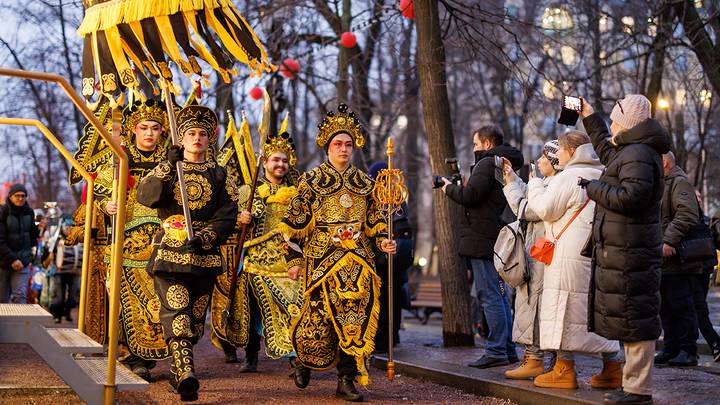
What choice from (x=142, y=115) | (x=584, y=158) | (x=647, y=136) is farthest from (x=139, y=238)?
(x=647, y=136)

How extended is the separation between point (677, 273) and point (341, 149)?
152 inches

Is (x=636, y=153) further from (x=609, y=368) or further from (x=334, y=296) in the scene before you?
(x=334, y=296)

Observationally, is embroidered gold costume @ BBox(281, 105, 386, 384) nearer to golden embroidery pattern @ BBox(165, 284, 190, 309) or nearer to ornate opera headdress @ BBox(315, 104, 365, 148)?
ornate opera headdress @ BBox(315, 104, 365, 148)

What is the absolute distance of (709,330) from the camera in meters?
10.9

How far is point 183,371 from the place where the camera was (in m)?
8.06

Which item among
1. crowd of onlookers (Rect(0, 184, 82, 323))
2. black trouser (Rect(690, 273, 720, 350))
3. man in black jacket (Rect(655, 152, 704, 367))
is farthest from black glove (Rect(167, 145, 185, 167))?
crowd of onlookers (Rect(0, 184, 82, 323))

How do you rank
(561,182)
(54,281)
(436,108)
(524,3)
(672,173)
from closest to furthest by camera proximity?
(561,182) → (672,173) → (436,108) → (54,281) → (524,3)

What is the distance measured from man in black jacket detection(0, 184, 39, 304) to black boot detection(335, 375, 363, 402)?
7.21 metres

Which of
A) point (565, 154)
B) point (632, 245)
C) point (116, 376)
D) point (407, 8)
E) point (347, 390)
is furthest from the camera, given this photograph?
point (407, 8)

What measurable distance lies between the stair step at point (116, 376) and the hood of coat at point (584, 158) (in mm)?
3649

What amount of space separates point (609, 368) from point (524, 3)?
20.0 meters

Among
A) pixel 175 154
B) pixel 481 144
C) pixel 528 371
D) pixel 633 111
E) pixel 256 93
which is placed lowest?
pixel 528 371

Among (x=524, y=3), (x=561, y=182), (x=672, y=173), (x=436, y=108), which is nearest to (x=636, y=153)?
(x=561, y=182)

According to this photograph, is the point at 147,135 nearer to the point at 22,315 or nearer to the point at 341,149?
the point at 341,149
